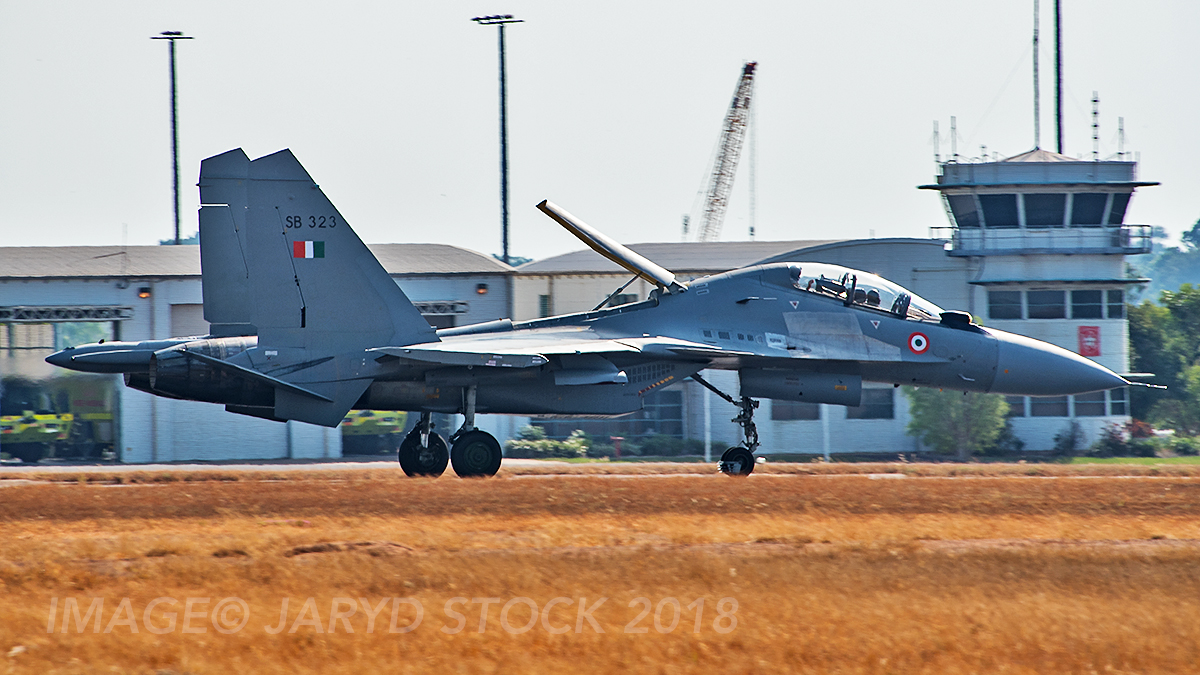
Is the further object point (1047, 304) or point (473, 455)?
point (1047, 304)

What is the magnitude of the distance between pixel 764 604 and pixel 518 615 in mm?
1793

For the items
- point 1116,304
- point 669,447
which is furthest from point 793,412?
point 1116,304

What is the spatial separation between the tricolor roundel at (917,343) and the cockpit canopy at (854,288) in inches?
12.4

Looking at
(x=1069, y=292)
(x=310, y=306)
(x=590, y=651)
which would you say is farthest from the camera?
(x=1069, y=292)

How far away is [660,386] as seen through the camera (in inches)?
717

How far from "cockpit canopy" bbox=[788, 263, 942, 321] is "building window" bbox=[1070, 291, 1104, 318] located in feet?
70.4

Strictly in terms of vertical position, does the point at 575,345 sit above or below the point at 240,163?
below

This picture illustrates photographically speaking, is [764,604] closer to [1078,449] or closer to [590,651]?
[590,651]

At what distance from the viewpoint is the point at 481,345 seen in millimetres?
17328

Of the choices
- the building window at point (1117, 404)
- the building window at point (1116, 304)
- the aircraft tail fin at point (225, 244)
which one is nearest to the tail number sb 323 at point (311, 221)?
the aircraft tail fin at point (225, 244)

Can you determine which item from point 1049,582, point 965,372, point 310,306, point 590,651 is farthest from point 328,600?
point 965,372

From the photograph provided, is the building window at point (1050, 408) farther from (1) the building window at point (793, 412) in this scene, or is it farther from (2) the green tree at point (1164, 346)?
(1) the building window at point (793, 412)

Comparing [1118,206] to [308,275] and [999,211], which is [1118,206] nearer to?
[999,211]

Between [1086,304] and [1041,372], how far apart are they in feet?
67.8
